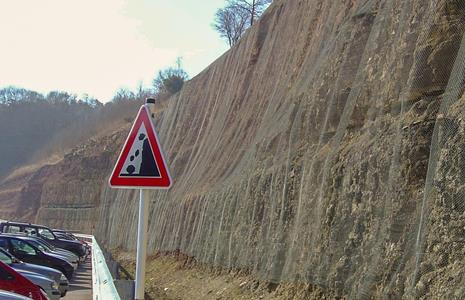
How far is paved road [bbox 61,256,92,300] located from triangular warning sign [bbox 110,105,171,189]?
1040cm

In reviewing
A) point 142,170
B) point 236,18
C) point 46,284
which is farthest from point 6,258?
point 236,18

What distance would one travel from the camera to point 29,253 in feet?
60.2

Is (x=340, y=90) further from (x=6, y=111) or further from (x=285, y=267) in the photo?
(x=6, y=111)

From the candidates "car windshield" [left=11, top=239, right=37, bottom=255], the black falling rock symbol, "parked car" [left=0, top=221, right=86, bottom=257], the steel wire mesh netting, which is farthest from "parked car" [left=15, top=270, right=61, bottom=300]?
"parked car" [left=0, top=221, right=86, bottom=257]

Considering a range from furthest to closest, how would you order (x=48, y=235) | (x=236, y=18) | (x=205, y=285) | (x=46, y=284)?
(x=236, y=18) < (x=48, y=235) < (x=205, y=285) < (x=46, y=284)

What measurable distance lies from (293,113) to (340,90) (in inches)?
103

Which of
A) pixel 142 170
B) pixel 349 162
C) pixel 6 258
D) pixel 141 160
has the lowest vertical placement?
pixel 6 258

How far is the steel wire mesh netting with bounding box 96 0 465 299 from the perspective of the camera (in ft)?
25.6

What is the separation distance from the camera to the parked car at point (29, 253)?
701 inches

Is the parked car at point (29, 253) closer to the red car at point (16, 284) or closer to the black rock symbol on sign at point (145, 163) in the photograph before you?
the red car at point (16, 284)

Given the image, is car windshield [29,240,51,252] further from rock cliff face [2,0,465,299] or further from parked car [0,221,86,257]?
parked car [0,221,86,257]

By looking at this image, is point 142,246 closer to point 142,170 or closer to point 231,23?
point 142,170

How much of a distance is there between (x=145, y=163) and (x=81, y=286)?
13882mm

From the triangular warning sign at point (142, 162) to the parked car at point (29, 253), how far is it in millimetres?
11842
